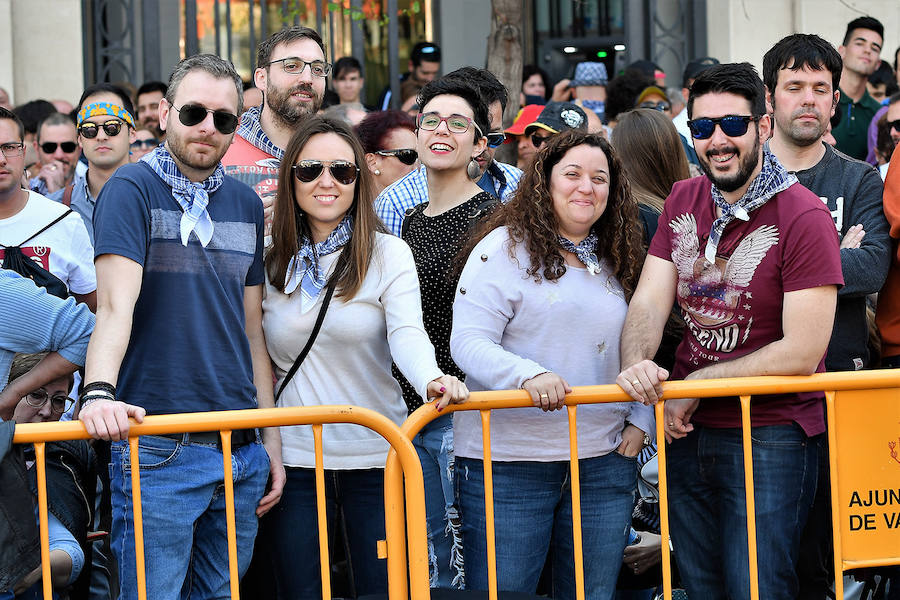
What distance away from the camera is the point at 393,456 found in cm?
340

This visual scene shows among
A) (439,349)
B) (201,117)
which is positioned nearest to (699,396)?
(439,349)

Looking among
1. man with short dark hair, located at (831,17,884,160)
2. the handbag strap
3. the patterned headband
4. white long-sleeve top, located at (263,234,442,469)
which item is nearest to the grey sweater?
white long-sleeve top, located at (263,234,442,469)

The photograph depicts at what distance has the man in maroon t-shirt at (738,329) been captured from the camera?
3.56 meters

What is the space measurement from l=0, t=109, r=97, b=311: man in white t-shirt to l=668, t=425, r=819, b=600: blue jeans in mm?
2424

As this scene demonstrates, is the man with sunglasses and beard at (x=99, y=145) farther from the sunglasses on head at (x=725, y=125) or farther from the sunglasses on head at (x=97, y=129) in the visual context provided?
the sunglasses on head at (x=725, y=125)

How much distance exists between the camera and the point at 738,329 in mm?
3703

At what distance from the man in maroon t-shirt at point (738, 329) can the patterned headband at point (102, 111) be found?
10.3ft

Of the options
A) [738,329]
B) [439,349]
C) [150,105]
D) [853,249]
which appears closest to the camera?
[738,329]

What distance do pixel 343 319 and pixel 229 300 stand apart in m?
0.38

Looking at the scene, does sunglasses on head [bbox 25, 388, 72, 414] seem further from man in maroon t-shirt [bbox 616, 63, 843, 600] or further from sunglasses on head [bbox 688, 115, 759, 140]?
sunglasses on head [bbox 688, 115, 759, 140]

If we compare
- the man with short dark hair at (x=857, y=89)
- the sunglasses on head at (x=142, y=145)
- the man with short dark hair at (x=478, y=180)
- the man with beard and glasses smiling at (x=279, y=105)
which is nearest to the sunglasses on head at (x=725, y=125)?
the man with short dark hair at (x=478, y=180)

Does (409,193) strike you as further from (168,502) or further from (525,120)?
(525,120)

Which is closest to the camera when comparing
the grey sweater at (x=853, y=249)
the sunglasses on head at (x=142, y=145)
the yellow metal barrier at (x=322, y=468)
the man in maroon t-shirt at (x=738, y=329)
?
the yellow metal barrier at (x=322, y=468)

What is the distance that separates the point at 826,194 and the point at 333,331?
195cm
